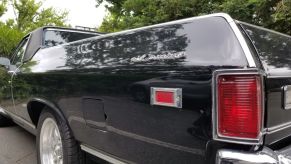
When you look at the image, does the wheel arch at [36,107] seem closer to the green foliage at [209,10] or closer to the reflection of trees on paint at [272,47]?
the reflection of trees on paint at [272,47]

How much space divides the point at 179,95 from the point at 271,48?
2.79 ft

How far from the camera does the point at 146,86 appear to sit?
220 centimetres

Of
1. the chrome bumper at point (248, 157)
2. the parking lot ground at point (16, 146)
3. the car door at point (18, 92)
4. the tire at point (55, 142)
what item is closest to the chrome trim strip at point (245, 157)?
the chrome bumper at point (248, 157)

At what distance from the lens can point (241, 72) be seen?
180cm

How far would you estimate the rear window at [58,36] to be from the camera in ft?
15.2

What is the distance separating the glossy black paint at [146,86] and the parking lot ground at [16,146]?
1594 millimetres

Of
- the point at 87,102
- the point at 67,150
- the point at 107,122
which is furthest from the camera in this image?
the point at 67,150

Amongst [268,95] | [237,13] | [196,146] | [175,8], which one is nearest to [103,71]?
[196,146]

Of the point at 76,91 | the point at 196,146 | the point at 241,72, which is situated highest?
the point at 241,72

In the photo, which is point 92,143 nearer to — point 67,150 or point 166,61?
point 67,150

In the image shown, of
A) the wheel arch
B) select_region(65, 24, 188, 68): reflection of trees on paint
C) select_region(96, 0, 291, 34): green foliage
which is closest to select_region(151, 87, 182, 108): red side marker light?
select_region(65, 24, 188, 68): reflection of trees on paint

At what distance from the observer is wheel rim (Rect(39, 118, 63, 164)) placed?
11.2 ft

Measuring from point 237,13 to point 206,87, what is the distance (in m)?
7.97

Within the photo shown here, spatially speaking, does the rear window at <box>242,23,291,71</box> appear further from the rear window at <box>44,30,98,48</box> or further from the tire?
the rear window at <box>44,30,98,48</box>
